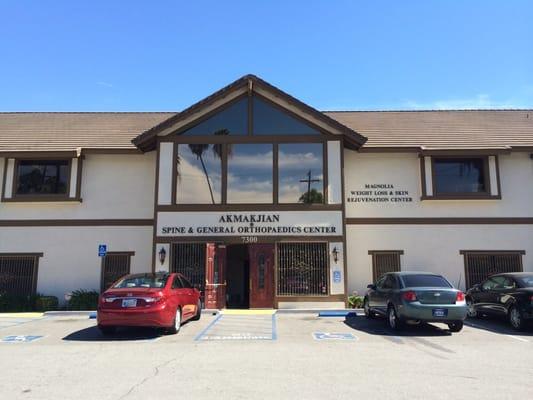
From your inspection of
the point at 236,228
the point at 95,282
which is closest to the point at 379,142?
the point at 236,228

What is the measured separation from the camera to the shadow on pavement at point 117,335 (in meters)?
11.1

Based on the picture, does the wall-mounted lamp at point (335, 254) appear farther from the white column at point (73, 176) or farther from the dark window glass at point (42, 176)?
the dark window glass at point (42, 176)

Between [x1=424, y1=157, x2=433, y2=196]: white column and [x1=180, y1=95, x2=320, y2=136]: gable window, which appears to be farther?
[x1=424, y1=157, x2=433, y2=196]: white column

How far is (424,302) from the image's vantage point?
11.6 meters

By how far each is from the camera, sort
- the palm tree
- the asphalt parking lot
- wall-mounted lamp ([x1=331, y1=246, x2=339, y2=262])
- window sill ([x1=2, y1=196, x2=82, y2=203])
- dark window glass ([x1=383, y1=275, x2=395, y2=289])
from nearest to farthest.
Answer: the asphalt parking lot
dark window glass ([x1=383, y1=275, x2=395, y2=289])
wall-mounted lamp ([x1=331, y1=246, x2=339, y2=262])
the palm tree
window sill ([x1=2, y1=196, x2=82, y2=203])

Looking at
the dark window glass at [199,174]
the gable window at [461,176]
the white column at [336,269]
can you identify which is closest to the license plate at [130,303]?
the dark window glass at [199,174]

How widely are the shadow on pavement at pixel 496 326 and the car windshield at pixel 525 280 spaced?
39.4 inches

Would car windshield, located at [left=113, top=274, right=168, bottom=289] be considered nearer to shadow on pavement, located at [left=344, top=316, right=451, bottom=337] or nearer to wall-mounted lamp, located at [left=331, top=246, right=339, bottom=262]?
shadow on pavement, located at [left=344, top=316, right=451, bottom=337]

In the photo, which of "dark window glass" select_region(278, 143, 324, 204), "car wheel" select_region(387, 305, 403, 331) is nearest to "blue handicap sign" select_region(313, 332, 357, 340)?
"car wheel" select_region(387, 305, 403, 331)

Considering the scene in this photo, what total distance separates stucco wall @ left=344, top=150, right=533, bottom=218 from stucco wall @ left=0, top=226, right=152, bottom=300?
8564 millimetres

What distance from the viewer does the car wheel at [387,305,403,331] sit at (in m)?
12.0

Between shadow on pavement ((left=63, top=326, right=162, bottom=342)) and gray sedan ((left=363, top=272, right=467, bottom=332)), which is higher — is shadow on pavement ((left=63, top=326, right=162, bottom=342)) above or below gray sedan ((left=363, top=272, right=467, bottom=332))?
below

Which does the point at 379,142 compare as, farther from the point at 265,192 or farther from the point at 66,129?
the point at 66,129

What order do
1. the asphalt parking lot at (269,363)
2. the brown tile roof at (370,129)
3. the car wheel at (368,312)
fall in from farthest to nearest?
1. the brown tile roof at (370,129)
2. the car wheel at (368,312)
3. the asphalt parking lot at (269,363)
